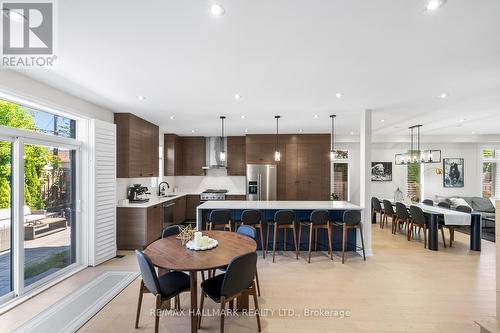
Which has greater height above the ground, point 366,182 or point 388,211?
point 366,182

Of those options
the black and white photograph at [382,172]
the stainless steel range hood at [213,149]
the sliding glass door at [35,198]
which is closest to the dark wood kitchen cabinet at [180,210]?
the stainless steel range hood at [213,149]

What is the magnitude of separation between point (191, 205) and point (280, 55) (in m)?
5.87

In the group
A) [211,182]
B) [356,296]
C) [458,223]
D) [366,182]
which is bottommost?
[356,296]

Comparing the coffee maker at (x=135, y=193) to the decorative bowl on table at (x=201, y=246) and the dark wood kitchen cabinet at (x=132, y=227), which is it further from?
the decorative bowl on table at (x=201, y=246)

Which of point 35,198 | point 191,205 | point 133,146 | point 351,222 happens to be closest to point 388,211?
point 351,222

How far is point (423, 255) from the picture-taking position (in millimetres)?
4473

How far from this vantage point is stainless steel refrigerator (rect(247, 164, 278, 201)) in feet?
22.4

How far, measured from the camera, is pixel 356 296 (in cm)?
301

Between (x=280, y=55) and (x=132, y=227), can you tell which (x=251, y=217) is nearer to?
(x=132, y=227)

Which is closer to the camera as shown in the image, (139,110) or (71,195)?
(71,195)

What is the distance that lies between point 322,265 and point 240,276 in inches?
92.5

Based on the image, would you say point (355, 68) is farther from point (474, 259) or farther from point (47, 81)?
point (474, 259)

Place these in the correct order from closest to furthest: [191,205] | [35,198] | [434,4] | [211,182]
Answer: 1. [434,4]
2. [35,198]
3. [191,205]
4. [211,182]

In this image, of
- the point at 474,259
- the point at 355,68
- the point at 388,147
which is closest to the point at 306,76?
the point at 355,68
